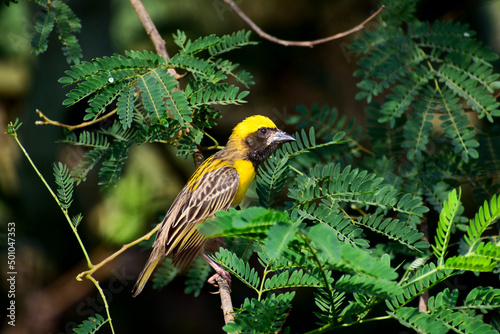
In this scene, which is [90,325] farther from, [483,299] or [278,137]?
[278,137]

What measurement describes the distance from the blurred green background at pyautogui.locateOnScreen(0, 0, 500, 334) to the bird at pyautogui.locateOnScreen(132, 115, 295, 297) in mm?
2321

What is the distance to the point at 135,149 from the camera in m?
7.02

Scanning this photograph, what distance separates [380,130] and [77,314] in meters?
4.74

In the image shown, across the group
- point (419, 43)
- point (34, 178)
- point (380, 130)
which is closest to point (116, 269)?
point (34, 178)

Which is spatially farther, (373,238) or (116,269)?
(116,269)

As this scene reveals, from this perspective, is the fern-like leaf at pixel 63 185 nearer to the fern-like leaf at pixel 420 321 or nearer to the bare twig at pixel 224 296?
the bare twig at pixel 224 296

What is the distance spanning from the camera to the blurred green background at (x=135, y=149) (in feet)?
21.9

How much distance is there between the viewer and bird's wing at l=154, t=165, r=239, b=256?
3.68m

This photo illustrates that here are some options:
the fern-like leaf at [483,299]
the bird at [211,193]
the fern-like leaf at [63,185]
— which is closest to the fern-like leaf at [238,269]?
the fern-like leaf at [483,299]

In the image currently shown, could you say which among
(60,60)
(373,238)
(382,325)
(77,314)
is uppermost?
(60,60)

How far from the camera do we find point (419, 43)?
3.88 meters

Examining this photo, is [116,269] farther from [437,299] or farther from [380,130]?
[437,299]

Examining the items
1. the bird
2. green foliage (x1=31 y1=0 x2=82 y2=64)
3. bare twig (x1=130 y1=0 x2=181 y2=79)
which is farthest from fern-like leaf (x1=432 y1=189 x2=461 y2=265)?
green foliage (x1=31 y1=0 x2=82 y2=64)

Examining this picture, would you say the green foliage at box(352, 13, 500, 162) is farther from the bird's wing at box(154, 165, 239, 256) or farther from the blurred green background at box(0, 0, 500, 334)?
the blurred green background at box(0, 0, 500, 334)
